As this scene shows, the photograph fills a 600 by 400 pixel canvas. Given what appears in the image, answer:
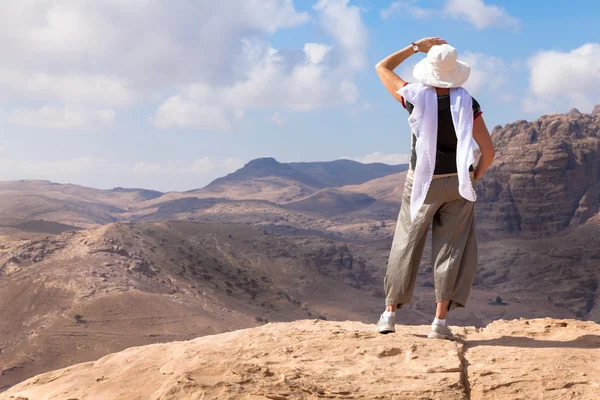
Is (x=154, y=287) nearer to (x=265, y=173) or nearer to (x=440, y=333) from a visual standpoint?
(x=440, y=333)

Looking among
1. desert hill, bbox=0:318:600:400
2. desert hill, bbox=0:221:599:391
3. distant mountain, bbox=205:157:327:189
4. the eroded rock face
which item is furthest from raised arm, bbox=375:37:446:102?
distant mountain, bbox=205:157:327:189

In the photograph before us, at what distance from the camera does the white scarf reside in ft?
11.5

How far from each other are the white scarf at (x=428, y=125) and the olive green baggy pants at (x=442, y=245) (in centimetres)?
9

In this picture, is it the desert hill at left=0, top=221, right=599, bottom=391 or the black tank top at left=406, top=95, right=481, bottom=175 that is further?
the desert hill at left=0, top=221, right=599, bottom=391

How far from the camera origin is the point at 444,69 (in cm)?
354

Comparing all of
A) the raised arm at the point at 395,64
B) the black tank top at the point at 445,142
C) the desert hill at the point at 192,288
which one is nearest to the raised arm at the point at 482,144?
the black tank top at the point at 445,142

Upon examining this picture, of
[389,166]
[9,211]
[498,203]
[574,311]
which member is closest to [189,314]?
[574,311]

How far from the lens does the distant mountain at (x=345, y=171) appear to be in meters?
117

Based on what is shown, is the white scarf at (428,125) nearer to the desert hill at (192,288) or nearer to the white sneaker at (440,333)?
the white sneaker at (440,333)

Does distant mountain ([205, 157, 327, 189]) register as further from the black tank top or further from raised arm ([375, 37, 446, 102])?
the black tank top

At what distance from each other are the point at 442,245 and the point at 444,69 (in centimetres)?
108

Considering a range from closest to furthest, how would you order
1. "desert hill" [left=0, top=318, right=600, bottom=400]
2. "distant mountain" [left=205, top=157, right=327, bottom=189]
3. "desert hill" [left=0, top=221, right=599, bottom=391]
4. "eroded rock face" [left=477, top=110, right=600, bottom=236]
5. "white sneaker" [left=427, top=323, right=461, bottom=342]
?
"desert hill" [left=0, top=318, right=600, bottom=400] → "white sneaker" [left=427, top=323, right=461, bottom=342] → "desert hill" [left=0, top=221, right=599, bottom=391] → "eroded rock face" [left=477, top=110, right=600, bottom=236] → "distant mountain" [left=205, top=157, right=327, bottom=189]

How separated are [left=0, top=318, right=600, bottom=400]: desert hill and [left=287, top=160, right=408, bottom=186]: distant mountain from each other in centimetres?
10672

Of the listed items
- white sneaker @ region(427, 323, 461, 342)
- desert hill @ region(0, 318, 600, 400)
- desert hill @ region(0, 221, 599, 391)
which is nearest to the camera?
desert hill @ region(0, 318, 600, 400)
